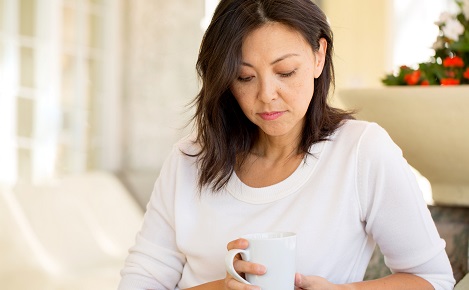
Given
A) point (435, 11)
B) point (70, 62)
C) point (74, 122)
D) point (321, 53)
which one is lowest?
point (74, 122)

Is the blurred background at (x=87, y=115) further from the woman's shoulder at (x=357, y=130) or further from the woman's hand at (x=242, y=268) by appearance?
the woman's hand at (x=242, y=268)

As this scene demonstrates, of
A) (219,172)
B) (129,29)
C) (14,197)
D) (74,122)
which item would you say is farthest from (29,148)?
(219,172)

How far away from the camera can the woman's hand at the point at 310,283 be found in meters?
1.07

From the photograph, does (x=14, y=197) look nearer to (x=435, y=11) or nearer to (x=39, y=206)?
(x=39, y=206)

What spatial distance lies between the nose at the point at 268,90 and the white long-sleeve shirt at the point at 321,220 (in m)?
0.17

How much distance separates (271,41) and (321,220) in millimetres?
316

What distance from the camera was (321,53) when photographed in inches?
53.1


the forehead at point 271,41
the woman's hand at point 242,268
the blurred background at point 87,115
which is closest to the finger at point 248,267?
the woman's hand at point 242,268

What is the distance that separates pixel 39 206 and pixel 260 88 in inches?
100

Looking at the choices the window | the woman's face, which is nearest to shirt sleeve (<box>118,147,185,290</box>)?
the woman's face

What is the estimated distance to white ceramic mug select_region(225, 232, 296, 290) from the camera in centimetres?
99

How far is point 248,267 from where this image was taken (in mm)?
1007

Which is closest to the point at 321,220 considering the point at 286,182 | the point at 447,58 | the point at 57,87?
the point at 286,182

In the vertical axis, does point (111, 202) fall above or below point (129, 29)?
below
